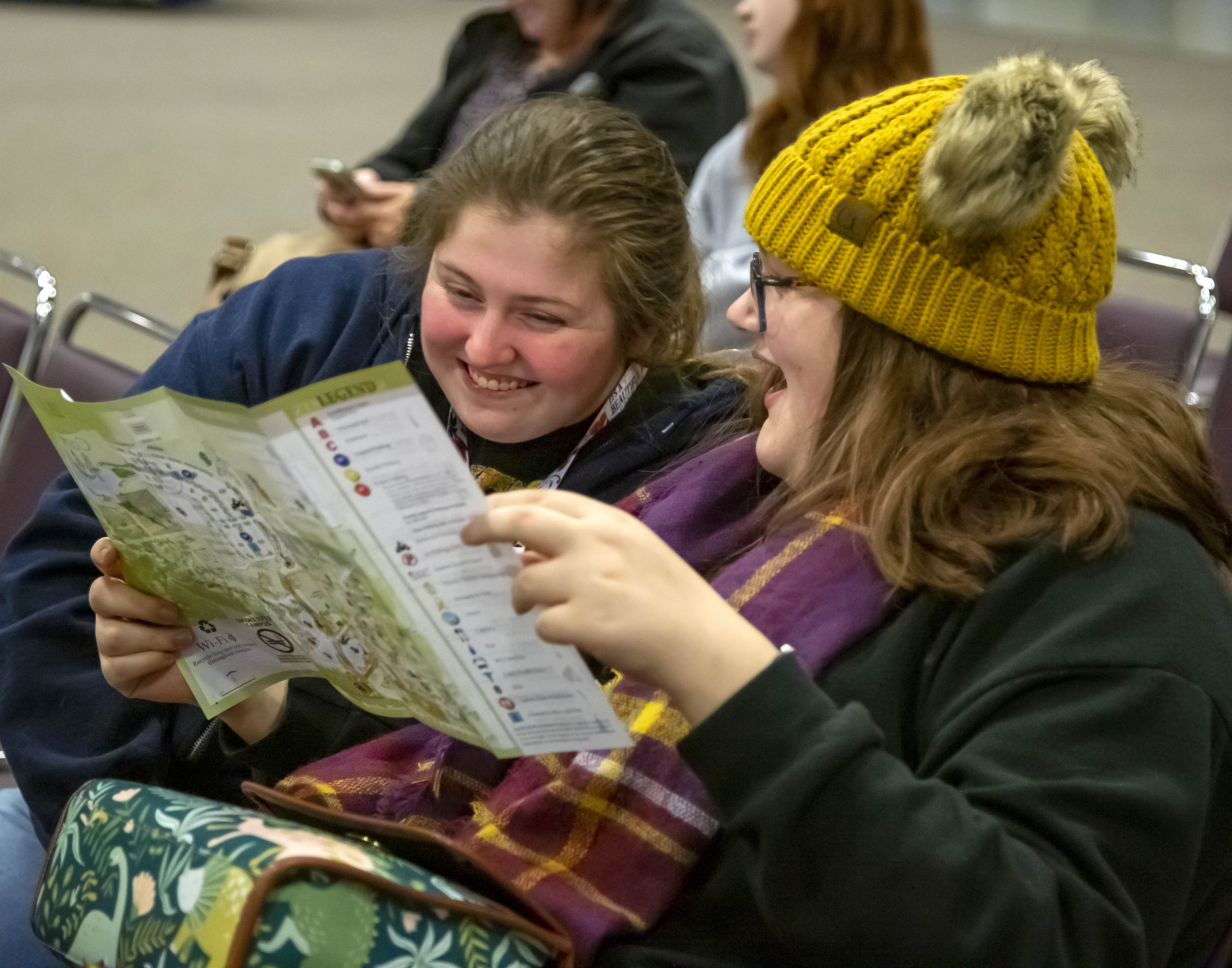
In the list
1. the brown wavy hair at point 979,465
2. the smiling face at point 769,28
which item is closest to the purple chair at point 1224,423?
the brown wavy hair at point 979,465

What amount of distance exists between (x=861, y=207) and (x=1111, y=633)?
1.35ft

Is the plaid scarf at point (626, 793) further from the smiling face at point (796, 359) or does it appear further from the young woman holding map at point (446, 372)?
the young woman holding map at point (446, 372)

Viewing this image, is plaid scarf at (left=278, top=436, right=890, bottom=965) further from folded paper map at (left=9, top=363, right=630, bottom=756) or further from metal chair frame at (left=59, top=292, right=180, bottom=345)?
metal chair frame at (left=59, top=292, right=180, bottom=345)

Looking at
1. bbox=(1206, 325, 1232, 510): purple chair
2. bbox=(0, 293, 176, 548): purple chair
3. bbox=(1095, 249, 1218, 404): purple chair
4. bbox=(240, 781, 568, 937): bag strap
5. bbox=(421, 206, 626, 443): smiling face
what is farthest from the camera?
bbox=(1095, 249, 1218, 404): purple chair

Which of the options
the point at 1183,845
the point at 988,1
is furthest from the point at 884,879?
the point at 988,1

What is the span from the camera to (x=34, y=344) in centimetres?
220

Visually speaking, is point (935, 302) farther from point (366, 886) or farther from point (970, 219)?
point (366, 886)

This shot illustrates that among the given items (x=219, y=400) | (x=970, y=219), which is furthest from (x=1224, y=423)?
(x=219, y=400)

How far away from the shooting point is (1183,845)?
98 centimetres

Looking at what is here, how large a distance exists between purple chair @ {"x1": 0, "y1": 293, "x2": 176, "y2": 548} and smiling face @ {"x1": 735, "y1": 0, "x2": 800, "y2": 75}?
160cm

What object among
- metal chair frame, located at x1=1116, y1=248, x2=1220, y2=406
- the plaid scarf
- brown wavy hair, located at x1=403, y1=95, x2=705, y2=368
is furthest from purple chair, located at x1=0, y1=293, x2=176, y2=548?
metal chair frame, located at x1=1116, y1=248, x2=1220, y2=406

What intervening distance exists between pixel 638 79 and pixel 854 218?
2057mm

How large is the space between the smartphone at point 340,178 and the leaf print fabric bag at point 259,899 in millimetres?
1811

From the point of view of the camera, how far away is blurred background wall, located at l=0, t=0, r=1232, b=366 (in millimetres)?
5715
